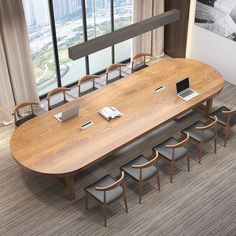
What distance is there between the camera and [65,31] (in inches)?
340

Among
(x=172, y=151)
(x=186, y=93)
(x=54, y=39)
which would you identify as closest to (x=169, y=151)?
(x=172, y=151)

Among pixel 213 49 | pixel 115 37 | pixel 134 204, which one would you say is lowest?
pixel 134 204

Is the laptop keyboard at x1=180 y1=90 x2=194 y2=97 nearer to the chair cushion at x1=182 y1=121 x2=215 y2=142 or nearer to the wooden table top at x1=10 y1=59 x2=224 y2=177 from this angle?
the wooden table top at x1=10 y1=59 x2=224 y2=177

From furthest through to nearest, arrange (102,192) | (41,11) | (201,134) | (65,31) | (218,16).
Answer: (65,31) < (218,16) < (41,11) < (201,134) < (102,192)

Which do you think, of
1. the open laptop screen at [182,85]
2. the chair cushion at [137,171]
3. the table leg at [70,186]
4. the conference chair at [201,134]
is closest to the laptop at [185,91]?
the open laptop screen at [182,85]

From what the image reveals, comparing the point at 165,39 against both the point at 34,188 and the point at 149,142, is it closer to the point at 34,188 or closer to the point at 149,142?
the point at 149,142

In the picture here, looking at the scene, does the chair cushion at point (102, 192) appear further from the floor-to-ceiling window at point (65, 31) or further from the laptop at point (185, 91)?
the floor-to-ceiling window at point (65, 31)

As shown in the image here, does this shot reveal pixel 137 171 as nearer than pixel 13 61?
Yes

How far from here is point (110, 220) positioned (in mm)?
6055

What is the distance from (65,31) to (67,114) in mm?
2734

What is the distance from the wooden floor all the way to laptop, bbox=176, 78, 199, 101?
38.1 inches

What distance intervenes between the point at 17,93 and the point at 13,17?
1.44m

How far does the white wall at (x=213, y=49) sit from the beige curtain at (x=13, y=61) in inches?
145

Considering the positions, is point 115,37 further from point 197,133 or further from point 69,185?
point 197,133
